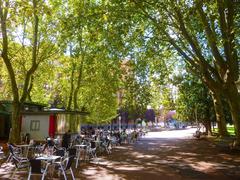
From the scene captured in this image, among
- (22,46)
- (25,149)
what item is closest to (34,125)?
(22,46)

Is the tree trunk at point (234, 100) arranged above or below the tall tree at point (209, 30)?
below

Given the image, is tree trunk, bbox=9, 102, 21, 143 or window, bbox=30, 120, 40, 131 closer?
tree trunk, bbox=9, 102, 21, 143

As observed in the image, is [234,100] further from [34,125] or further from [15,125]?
[34,125]

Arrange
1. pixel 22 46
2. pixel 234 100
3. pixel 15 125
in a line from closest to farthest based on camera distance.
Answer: pixel 234 100 < pixel 15 125 < pixel 22 46

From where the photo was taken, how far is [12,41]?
28.2 meters

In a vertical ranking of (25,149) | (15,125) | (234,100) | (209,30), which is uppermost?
(209,30)

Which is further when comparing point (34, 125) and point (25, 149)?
point (34, 125)

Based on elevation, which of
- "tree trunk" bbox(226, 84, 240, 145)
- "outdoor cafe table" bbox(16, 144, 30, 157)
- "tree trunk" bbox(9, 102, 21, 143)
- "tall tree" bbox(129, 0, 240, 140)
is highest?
"tall tree" bbox(129, 0, 240, 140)

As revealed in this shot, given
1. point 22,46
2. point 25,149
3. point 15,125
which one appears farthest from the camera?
point 22,46

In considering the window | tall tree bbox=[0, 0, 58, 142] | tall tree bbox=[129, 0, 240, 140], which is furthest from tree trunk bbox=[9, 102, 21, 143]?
tall tree bbox=[129, 0, 240, 140]

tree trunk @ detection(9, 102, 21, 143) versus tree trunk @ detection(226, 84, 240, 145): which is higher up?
tree trunk @ detection(226, 84, 240, 145)

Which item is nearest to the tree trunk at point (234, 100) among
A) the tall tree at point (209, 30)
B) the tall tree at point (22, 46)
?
the tall tree at point (209, 30)

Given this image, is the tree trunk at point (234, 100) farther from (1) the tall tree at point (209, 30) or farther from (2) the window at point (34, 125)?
(2) the window at point (34, 125)

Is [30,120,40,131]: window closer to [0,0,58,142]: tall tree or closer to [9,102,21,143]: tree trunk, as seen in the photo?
[0,0,58,142]: tall tree
